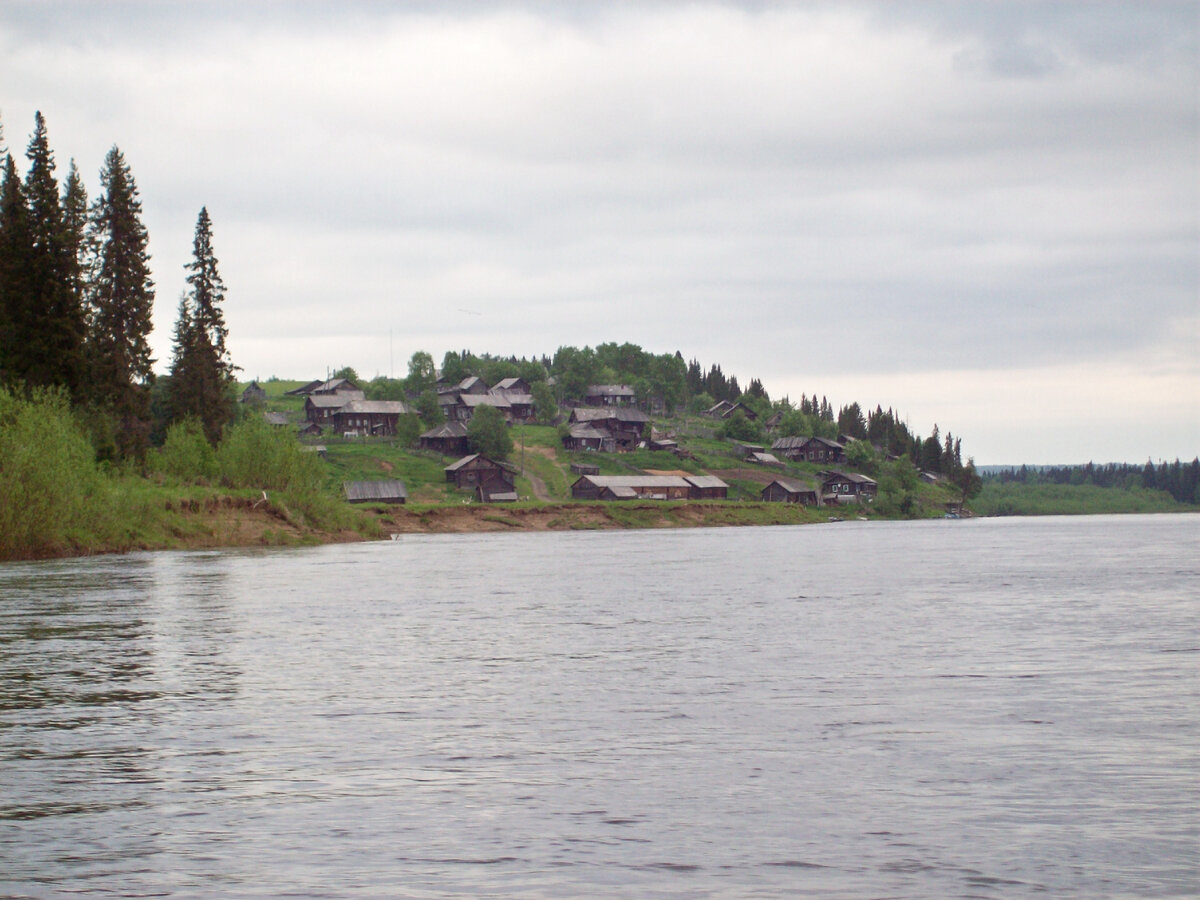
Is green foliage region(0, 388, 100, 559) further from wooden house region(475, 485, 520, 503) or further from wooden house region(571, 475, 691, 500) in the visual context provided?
wooden house region(571, 475, 691, 500)

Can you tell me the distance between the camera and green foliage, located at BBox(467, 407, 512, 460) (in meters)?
168

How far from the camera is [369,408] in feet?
649

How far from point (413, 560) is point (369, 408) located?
139466mm

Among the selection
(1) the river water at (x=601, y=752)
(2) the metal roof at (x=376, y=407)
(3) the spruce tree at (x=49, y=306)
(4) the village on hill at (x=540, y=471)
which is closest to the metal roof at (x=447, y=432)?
(4) the village on hill at (x=540, y=471)

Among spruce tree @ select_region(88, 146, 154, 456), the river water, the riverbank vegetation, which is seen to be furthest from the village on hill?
the river water

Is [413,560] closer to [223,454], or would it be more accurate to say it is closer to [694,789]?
[223,454]

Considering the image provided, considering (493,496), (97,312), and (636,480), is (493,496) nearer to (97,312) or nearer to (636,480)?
(636,480)

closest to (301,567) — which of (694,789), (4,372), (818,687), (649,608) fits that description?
(649,608)

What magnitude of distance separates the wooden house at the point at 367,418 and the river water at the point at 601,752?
165968 millimetres

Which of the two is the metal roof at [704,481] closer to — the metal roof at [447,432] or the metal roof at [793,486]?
the metal roof at [793,486]

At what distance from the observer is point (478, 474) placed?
15588 centimetres

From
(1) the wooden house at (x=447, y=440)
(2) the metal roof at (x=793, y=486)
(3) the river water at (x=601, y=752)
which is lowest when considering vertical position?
(3) the river water at (x=601, y=752)

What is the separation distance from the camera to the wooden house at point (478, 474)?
6097 inches

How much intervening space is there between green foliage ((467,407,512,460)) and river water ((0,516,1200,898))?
135m
